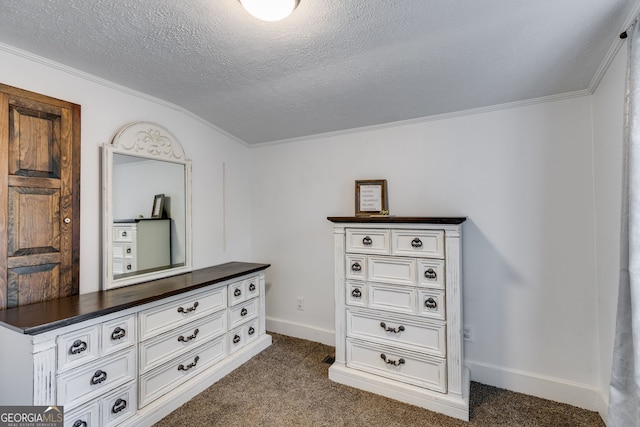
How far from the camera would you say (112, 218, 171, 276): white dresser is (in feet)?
6.73

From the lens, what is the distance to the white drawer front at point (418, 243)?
1923mm

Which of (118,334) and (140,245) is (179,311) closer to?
(118,334)

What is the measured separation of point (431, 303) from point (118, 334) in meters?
1.87

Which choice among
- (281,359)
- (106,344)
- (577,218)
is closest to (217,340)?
(281,359)

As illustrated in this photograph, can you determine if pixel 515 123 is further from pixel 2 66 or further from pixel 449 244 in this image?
pixel 2 66

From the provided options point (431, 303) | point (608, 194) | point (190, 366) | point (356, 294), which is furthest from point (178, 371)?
point (608, 194)

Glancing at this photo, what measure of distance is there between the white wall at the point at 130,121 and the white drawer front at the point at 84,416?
2.28 feet

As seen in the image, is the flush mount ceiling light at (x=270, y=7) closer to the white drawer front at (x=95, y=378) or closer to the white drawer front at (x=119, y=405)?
the white drawer front at (x=95, y=378)

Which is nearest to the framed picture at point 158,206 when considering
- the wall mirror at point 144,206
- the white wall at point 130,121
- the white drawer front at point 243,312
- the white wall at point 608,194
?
the wall mirror at point 144,206

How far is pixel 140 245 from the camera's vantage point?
2.20 m

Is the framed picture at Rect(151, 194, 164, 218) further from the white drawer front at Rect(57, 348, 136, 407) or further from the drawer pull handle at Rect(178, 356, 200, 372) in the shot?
the drawer pull handle at Rect(178, 356, 200, 372)

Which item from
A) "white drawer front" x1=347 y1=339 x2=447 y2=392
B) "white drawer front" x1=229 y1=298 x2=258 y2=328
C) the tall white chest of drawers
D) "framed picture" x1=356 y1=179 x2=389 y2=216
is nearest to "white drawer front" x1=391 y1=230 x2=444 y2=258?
the tall white chest of drawers

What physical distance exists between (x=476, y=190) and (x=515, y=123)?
522 mm

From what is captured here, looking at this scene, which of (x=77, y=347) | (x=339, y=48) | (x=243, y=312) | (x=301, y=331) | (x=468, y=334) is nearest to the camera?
(x=77, y=347)
